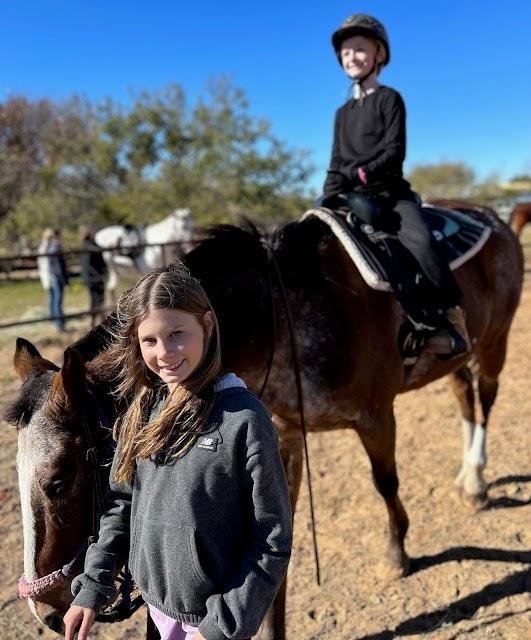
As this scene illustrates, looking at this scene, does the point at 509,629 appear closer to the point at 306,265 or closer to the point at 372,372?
the point at 372,372

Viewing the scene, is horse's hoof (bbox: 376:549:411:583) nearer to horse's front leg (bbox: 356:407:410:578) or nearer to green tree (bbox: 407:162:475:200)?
horse's front leg (bbox: 356:407:410:578)

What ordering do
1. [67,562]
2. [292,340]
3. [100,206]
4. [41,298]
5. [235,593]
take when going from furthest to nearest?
[100,206] → [41,298] → [292,340] → [67,562] → [235,593]

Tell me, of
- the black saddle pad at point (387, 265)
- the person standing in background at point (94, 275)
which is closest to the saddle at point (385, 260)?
the black saddle pad at point (387, 265)

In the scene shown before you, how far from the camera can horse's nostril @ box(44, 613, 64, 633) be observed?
1.43 metres

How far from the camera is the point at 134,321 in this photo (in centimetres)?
130

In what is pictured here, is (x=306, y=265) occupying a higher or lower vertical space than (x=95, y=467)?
higher

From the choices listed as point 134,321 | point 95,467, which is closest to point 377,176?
point 134,321

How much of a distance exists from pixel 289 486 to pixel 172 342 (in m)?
1.36

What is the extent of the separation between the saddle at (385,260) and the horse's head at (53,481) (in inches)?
56.9

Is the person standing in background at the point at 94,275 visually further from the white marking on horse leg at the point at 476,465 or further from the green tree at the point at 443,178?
the green tree at the point at 443,178

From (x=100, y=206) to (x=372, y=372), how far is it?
20.0m

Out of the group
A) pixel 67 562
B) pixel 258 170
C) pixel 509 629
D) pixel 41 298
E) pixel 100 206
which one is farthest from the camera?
pixel 100 206

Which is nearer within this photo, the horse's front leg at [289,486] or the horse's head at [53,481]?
the horse's head at [53,481]

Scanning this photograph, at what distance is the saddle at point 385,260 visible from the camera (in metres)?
2.46
